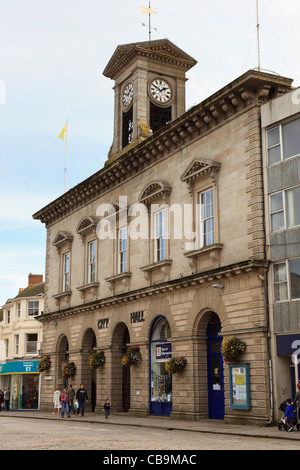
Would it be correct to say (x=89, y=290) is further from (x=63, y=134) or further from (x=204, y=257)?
(x=63, y=134)

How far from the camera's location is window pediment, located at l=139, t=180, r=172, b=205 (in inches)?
1156

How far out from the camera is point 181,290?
90.1 feet

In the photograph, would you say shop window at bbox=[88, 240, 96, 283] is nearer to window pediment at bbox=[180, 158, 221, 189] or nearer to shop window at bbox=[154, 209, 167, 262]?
shop window at bbox=[154, 209, 167, 262]

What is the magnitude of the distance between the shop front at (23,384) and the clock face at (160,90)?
94.5 ft

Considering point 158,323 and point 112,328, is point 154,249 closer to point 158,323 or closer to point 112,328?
point 158,323

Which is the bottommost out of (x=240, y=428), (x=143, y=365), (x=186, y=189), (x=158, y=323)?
(x=240, y=428)

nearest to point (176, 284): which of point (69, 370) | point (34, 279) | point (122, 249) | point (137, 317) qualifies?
point (137, 317)

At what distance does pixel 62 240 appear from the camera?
40.8 meters

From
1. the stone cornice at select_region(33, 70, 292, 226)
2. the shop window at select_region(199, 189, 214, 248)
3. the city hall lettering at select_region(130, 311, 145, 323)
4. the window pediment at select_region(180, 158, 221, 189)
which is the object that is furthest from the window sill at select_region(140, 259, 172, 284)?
the stone cornice at select_region(33, 70, 292, 226)

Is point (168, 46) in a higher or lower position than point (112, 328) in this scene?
higher

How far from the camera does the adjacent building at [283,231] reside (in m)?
21.8

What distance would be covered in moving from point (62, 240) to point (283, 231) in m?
21.3
